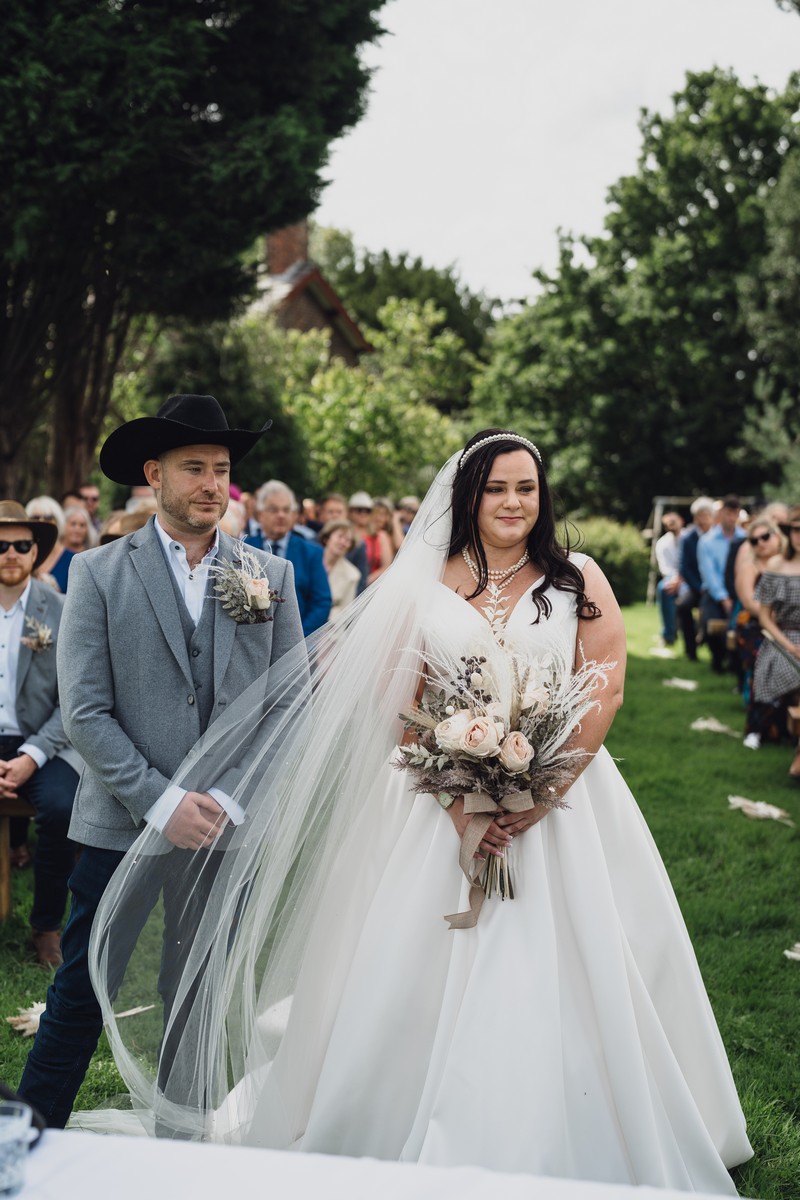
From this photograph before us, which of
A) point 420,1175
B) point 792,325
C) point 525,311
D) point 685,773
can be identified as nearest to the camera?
point 420,1175

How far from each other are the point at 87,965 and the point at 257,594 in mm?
1265

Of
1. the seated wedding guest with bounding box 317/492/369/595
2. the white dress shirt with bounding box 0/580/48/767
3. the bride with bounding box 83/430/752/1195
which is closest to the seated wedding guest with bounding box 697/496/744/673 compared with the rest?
the seated wedding guest with bounding box 317/492/369/595

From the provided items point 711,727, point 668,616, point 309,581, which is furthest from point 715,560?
point 309,581

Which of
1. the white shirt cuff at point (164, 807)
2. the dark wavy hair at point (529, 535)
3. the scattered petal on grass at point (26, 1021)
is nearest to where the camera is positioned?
the white shirt cuff at point (164, 807)

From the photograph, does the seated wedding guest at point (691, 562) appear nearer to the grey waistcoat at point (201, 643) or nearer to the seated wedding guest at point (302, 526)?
the seated wedding guest at point (302, 526)

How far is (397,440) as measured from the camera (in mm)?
24078

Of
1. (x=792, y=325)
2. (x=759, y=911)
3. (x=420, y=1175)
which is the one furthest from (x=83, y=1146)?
(x=792, y=325)

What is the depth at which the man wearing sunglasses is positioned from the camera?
211 inches

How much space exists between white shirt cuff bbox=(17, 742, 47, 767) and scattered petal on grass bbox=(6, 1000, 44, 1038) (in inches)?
51.6

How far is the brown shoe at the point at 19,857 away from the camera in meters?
6.60

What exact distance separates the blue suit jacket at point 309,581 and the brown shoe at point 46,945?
300 centimetres

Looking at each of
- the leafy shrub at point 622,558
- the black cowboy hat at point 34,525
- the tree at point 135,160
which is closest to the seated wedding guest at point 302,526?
the tree at point 135,160

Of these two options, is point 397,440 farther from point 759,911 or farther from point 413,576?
point 413,576

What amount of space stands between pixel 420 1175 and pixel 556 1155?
1.44 metres
